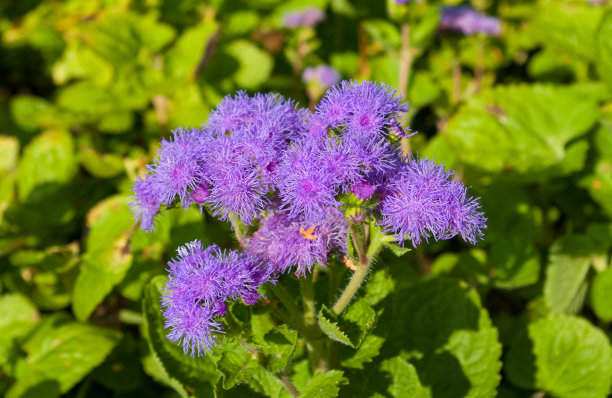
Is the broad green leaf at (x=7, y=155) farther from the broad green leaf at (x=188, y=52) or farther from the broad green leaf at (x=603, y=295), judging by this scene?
the broad green leaf at (x=603, y=295)

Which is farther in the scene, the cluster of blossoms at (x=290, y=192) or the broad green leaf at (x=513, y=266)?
the broad green leaf at (x=513, y=266)

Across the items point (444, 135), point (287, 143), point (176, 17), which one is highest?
point (287, 143)

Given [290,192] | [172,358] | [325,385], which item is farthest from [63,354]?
[290,192]

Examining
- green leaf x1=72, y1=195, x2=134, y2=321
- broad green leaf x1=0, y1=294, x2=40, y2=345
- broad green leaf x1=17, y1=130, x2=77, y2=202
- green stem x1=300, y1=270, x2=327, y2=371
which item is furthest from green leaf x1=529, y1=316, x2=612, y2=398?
broad green leaf x1=17, y1=130, x2=77, y2=202

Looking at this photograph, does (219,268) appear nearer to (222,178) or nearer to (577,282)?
(222,178)

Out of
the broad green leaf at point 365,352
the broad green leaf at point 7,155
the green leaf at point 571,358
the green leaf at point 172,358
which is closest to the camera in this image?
the broad green leaf at point 365,352

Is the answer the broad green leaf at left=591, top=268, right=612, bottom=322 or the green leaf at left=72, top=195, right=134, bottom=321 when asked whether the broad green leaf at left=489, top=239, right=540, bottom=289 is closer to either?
the broad green leaf at left=591, top=268, right=612, bottom=322

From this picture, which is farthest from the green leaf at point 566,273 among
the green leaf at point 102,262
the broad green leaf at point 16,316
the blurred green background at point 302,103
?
the broad green leaf at point 16,316

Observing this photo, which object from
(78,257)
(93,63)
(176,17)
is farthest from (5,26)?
(78,257)
